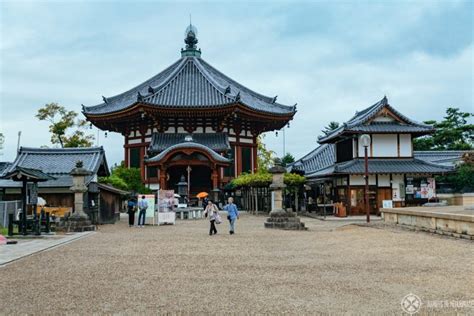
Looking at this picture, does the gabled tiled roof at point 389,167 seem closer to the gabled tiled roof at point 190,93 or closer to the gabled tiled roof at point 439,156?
the gabled tiled roof at point 439,156

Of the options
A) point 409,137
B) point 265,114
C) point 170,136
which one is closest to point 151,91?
point 170,136

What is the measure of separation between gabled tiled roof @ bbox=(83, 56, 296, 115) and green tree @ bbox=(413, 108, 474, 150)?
17353 mm

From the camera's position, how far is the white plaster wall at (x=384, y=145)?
3534cm

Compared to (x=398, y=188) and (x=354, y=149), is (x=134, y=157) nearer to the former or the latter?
(x=354, y=149)

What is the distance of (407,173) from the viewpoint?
33.7 metres

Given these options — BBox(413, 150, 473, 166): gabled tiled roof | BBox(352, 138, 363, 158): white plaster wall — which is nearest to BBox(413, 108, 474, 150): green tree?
BBox(413, 150, 473, 166): gabled tiled roof

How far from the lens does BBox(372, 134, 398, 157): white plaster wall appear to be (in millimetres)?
→ 35344

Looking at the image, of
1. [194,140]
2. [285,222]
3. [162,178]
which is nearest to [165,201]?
[285,222]

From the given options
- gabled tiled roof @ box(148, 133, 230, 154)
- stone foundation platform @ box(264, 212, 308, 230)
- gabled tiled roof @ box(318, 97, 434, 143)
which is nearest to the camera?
stone foundation platform @ box(264, 212, 308, 230)

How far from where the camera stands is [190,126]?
43.6 meters

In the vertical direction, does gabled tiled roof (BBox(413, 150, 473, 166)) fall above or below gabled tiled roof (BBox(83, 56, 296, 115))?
below

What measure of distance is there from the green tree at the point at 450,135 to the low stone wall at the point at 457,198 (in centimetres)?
1717

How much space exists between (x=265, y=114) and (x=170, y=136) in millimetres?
8471

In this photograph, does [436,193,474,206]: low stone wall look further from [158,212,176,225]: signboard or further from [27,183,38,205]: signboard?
[27,183,38,205]: signboard
